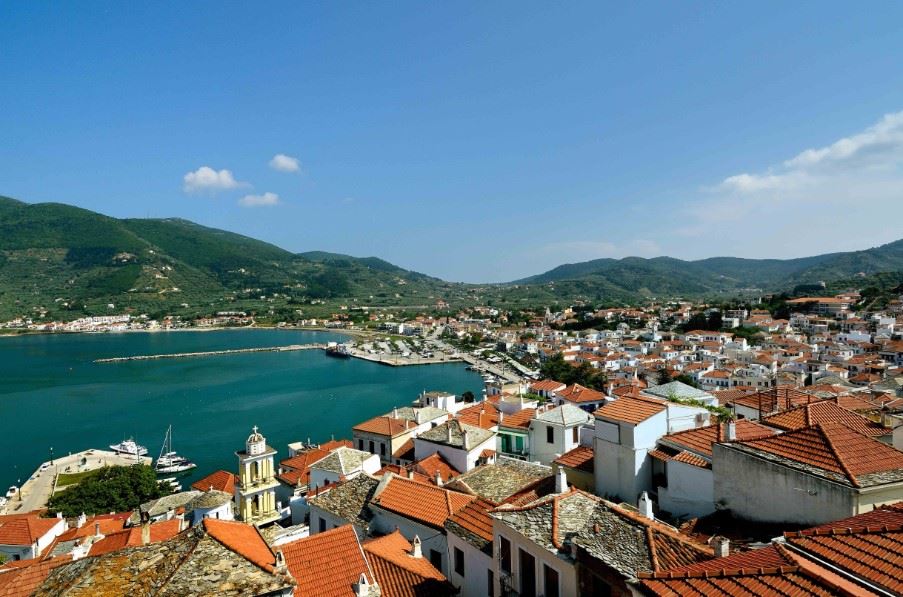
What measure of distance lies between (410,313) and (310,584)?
17278 centimetres

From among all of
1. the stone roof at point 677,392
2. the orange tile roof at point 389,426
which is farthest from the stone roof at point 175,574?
the orange tile roof at point 389,426

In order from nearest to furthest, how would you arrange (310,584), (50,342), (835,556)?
1. (835,556)
2. (310,584)
3. (50,342)

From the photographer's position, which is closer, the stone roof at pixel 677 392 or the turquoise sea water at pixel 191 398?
the stone roof at pixel 677 392

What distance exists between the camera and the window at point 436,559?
9.42 metres

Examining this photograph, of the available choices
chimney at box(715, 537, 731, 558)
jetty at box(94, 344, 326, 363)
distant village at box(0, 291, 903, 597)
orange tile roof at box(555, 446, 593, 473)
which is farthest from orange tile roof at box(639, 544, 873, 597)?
jetty at box(94, 344, 326, 363)

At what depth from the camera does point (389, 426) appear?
2223 centimetres

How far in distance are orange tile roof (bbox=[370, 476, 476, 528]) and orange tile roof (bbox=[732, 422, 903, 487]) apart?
206 inches

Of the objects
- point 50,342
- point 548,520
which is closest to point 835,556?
point 548,520

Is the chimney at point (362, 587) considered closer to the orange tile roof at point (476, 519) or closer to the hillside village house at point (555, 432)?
the orange tile roof at point (476, 519)

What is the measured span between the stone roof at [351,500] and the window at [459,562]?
2842 mm

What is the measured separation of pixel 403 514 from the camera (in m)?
10.3

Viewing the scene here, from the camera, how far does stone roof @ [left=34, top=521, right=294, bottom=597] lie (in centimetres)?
454

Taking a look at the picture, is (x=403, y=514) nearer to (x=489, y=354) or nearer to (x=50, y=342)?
(x=489, y=354)

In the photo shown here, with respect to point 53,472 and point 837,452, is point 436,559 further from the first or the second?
point 53,472
